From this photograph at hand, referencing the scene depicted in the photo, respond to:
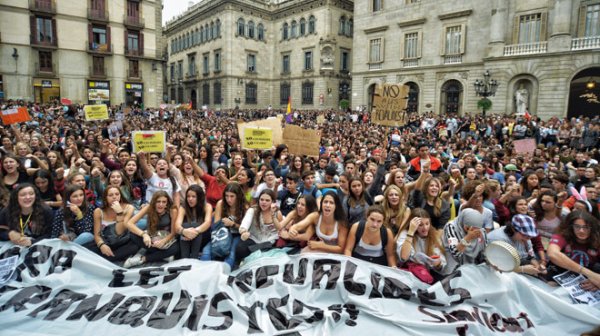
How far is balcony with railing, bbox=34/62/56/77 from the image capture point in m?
28.7

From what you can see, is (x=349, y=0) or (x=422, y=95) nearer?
(x=422, y=95)

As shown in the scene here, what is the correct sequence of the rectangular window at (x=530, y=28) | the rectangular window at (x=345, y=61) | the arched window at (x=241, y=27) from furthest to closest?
the arched window at (x=241, y=27)
the rectangular window at (x=345, y=61)
the rectangular window at (x=530, y=28)

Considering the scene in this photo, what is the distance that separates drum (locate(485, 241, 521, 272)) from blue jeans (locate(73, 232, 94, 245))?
529cm

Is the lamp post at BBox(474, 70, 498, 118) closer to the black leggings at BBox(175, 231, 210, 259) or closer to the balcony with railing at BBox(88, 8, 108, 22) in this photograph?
the black leggings at BBox(175, 231, 210, 259)

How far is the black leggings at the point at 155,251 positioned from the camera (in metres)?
4.99

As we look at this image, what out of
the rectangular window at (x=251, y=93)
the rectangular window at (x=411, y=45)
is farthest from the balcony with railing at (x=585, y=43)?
the rectangular window at (x=251, y=93)

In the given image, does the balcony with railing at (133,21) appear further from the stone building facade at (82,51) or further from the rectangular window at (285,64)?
the rectangular window at (285,64)

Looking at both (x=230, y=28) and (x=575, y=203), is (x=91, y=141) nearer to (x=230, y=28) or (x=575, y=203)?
(x=575, y=203)

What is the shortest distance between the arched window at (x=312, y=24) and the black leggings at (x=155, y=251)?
40.0 m

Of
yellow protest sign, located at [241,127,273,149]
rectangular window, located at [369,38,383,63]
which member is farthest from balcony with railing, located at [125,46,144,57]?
yellow protest sign, located at [241,127,273,149]

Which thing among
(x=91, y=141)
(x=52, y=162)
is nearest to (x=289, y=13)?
(x=91, y=141)

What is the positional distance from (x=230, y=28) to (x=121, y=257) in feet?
141

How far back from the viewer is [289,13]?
4391 centimetres

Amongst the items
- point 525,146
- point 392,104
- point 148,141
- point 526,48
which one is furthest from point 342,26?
point 148,141
